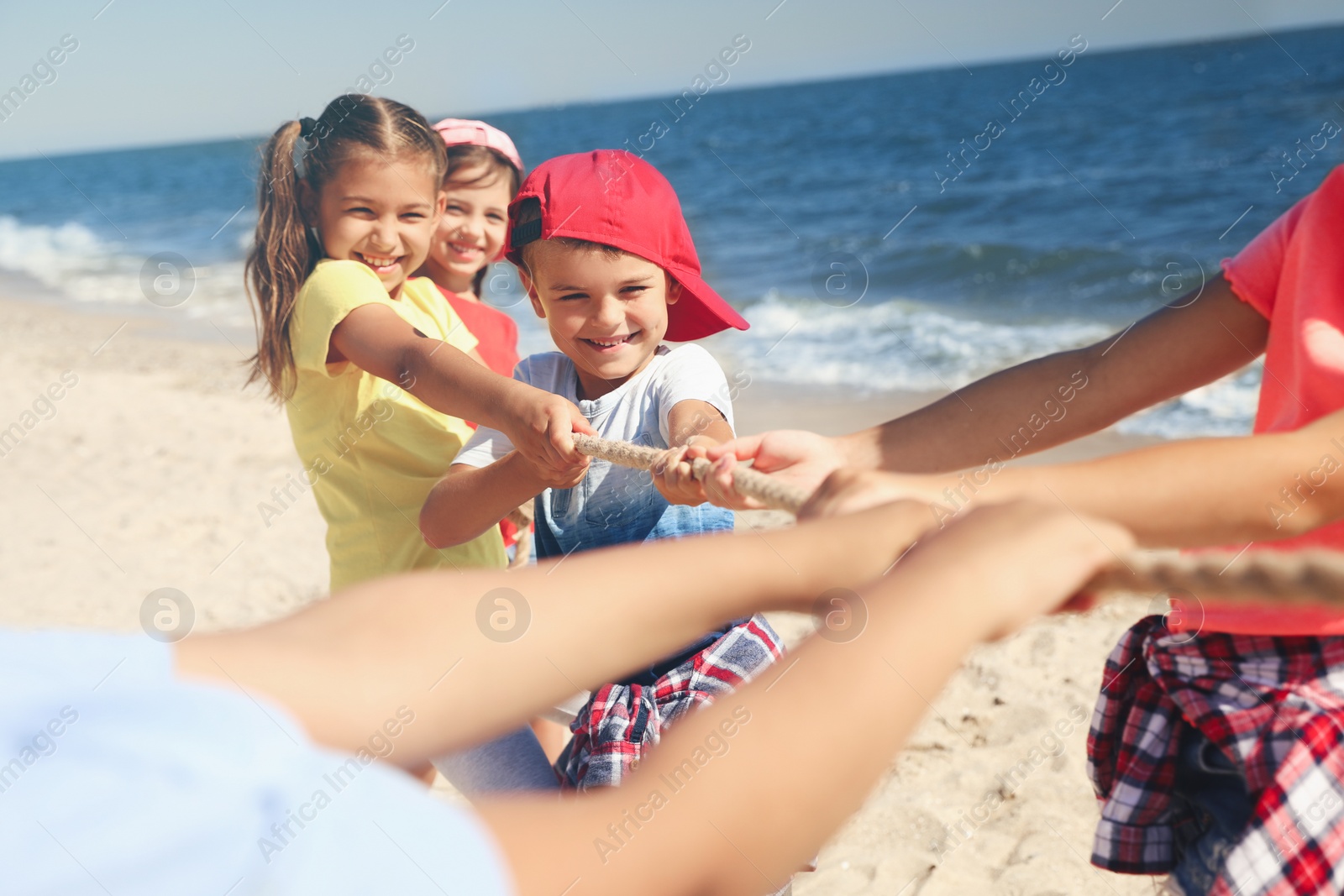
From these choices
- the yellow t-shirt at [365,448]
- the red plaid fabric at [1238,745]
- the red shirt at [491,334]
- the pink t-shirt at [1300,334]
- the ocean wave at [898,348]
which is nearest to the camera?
the red plaid fabric at [1238,745]

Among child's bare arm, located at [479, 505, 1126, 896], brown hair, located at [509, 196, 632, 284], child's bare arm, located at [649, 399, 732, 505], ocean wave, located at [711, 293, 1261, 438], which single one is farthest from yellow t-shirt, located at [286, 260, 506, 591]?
ocean wave, located at [711, 293, 1261, 438]

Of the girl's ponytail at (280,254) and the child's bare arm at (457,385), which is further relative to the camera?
the girl's ponytail at (280,254)

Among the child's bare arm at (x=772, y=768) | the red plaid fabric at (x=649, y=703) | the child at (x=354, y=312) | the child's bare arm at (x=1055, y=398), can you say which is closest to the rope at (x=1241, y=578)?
the child's bare arm at (x=772, y=768)

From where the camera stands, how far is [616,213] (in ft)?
5.58

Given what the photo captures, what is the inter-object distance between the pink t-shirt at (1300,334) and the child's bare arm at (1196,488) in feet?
0.04

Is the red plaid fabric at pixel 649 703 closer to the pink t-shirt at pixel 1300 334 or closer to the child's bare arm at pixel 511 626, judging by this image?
the child's bare arm at pixel 511 626

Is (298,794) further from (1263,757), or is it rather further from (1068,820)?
(1068,820)

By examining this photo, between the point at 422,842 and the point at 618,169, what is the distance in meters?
1.32

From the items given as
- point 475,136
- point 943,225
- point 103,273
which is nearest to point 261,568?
point 475,136

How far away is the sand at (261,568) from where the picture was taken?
2477 millimetres

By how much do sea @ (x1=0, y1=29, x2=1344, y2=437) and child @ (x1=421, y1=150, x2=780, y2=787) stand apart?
105 cm

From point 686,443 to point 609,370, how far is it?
0.73 feet

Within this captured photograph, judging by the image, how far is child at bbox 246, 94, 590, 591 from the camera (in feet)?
6.74

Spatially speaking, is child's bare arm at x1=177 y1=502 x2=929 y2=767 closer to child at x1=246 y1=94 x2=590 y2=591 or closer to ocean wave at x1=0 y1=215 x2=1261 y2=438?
child at x1=246 y1=94 x2=590 y2=591
